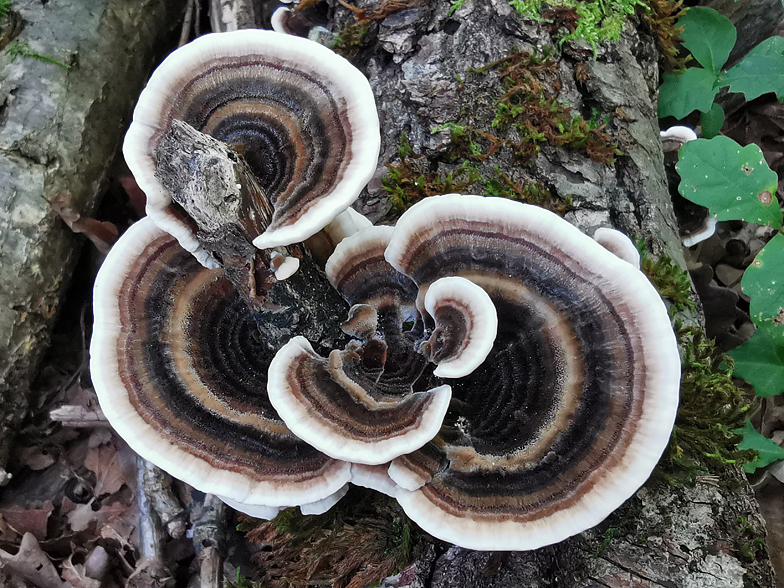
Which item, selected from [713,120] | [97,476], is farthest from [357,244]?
[713,120]

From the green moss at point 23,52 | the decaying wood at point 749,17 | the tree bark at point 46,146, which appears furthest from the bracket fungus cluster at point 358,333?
the decaying wood at point 749,17

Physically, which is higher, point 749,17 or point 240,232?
point 749,17

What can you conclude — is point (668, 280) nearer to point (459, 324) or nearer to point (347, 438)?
point (459, 324)

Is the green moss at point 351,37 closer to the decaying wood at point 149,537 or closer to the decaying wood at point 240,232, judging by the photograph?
the decaying wood at point 240,232

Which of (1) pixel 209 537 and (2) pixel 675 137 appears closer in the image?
(1) pixel 209 537

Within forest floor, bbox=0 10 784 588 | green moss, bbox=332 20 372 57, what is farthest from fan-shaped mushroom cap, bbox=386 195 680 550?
green moss, bbox=332 20 372 57

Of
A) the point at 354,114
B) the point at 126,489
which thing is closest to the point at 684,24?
the point at 354,114

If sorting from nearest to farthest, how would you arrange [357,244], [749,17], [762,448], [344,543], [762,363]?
[357,244] < [344,543] < [762,448] < [762,363] < [749,17]
